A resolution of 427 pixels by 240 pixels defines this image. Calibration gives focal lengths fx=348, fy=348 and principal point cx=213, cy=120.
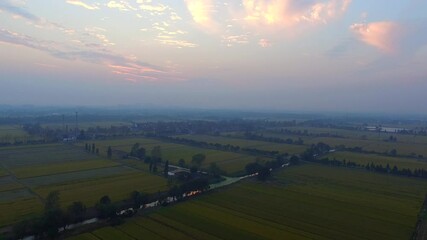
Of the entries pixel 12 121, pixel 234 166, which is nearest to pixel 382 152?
pixel 234 166

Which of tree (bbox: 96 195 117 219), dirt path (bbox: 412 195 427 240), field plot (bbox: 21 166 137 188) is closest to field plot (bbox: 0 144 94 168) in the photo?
field plot (bbox: 21 166 137 188)

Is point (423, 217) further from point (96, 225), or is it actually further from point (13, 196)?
point (13, 196)

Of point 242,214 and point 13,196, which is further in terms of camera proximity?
point 13,196

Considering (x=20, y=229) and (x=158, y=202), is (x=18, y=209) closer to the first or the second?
(x=20, y=229)

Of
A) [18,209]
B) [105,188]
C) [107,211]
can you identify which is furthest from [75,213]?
[105,188]

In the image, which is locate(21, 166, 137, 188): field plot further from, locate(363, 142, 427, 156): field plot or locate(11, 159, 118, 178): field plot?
locate(363, 142, 427, 156): field plot

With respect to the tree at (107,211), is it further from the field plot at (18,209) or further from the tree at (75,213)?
the field plot at (18,209)
